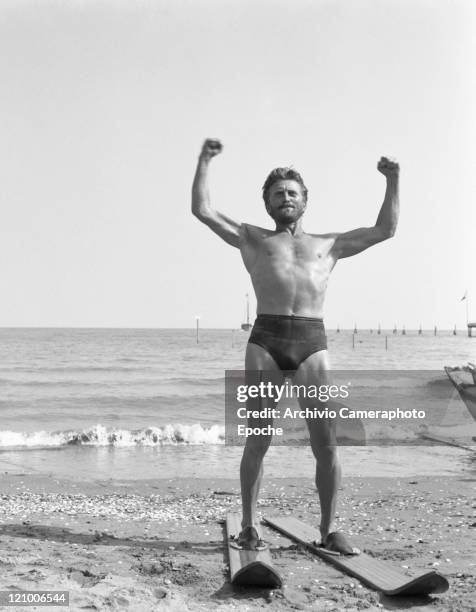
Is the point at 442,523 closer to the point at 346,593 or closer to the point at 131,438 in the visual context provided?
the point at 346,593

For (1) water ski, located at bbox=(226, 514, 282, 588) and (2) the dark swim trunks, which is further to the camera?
(2) the dark swim trunks

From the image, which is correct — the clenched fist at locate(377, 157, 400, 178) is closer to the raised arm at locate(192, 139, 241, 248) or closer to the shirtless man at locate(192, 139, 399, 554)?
the shirtless man at locate(192, 139, 399, 554)

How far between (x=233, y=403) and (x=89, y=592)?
19.6 metres

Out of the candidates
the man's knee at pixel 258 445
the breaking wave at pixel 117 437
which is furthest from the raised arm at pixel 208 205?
the breaking wave at pixel 117 437

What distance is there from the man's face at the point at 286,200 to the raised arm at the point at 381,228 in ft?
1.34

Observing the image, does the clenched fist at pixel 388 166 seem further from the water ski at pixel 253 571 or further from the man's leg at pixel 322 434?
the water ski at pixel 253 571

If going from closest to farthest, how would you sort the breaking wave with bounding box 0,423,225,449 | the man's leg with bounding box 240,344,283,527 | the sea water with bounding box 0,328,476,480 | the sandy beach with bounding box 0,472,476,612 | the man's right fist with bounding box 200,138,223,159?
the sandy beach with bounding box 0,472,476,612
the man's leg with bounding box 240,344,283,527
the man's right fist with bounding box 200,138,223,159
the sea water with bounding box 0,328,476,480
the breaking wave with bounding box 0,423,225,449

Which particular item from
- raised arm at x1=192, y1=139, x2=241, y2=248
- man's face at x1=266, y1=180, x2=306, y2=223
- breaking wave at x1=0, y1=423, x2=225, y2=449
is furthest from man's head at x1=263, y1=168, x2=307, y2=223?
breaking wave at x1=0, y1=423, x2=225, y2=449

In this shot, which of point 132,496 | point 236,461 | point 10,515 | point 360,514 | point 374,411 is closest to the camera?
point 10,515

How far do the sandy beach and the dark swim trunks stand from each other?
1.47 m

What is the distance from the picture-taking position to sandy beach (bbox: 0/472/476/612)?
4023 millimetres

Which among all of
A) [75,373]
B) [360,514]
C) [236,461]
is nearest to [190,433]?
[236,461]

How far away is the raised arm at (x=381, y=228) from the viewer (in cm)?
518

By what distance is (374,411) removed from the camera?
22.3 m
